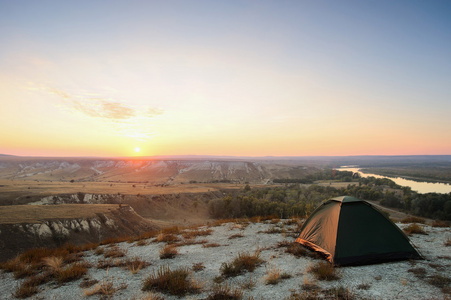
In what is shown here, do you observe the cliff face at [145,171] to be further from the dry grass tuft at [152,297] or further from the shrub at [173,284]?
the dry grass tuft at [152,297]

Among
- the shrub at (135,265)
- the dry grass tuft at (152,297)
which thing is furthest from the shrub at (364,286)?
the shrub at (135,265)

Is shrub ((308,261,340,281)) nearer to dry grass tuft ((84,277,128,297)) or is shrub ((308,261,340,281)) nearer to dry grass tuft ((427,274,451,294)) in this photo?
dry grass tuft ((427,274,451,294))

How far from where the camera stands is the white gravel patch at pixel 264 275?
17.0 feet

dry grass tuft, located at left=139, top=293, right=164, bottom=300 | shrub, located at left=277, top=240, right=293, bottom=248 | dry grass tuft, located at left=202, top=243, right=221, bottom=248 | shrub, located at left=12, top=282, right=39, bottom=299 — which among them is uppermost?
dry grass tuft, located at left=139, top=293, right=164, bottom=300

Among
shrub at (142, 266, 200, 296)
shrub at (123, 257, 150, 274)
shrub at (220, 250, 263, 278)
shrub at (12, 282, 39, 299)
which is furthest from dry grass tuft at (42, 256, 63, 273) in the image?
shrub at (220, 250, 263, 278)

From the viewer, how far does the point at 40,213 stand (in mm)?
22828

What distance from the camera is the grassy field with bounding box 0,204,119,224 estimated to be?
795 inches

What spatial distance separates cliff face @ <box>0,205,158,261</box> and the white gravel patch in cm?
1299

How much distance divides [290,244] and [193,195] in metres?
44.6

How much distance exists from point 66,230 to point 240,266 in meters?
22.1

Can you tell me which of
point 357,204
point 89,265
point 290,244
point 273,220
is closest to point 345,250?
point 357,204

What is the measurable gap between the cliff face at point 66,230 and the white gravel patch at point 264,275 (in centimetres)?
1299

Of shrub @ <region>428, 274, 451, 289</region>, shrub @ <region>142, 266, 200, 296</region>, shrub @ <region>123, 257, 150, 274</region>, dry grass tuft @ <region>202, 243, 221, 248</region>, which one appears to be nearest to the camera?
shrub @ <region>428, 274, 451, 289</region>

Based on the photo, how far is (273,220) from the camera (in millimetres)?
14102
